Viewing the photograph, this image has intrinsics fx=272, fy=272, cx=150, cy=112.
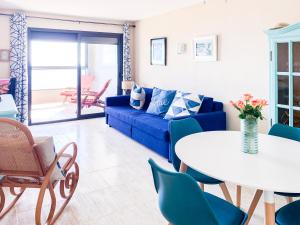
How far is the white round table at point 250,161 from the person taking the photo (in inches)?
55.7

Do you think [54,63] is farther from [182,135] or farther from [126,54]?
[182,135]

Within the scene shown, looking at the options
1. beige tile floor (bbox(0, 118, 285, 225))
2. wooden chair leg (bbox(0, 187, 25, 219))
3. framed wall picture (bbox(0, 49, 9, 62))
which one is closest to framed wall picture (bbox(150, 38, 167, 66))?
beige tile floor (bbox(0, 118, 285, 225))

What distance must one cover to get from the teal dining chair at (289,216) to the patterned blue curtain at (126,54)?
5.32 metres

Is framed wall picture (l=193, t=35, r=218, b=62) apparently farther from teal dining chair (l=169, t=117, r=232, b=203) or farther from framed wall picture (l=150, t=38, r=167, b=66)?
teal dining chair (l=169, t=117, r=232, b=203)

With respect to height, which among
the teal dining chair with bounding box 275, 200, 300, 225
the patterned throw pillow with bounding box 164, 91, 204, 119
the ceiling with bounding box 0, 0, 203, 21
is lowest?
the teal dining chair with bounding box 275, 200, 300, 225

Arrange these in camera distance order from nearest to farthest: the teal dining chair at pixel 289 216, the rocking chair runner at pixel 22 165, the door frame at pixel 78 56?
the teal dining chair at pixel 289 216
the rocking chair runner at pixel 22 165
the door frame at pixel 78 56

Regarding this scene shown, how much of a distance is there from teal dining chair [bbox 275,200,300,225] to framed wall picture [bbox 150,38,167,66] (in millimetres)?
4208

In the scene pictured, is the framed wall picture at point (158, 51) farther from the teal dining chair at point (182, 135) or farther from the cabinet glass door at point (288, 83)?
the teal dining chair at point (182, 135)

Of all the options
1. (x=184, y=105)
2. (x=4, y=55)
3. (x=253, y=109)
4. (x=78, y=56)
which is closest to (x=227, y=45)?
(x=184, y=105)

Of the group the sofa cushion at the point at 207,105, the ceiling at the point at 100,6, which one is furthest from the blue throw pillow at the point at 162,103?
the ceiling at the point at 100,6

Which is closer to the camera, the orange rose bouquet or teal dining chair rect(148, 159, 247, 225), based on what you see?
teal dining chair rect(148, 159, 247, 225)

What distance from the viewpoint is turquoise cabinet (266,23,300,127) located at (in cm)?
276

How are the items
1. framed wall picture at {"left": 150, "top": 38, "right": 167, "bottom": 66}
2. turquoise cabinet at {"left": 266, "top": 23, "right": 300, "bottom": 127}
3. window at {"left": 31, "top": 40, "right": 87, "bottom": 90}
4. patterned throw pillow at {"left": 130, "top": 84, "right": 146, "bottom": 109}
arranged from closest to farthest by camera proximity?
turquoise cabinet at {"left": 266, "top": 23, "right": 300, "bottom": 127}, patterned throw pillow at {"left": 130, "top": 84, "right": 146, "bottom": 109}, framed wall picture at {"left": 150, "top": 38, "right": 167, "bottom": 66}, window at {"left": 31, "top": 40, "right": 87, "bottom": 90}

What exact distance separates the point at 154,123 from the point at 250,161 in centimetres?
247
